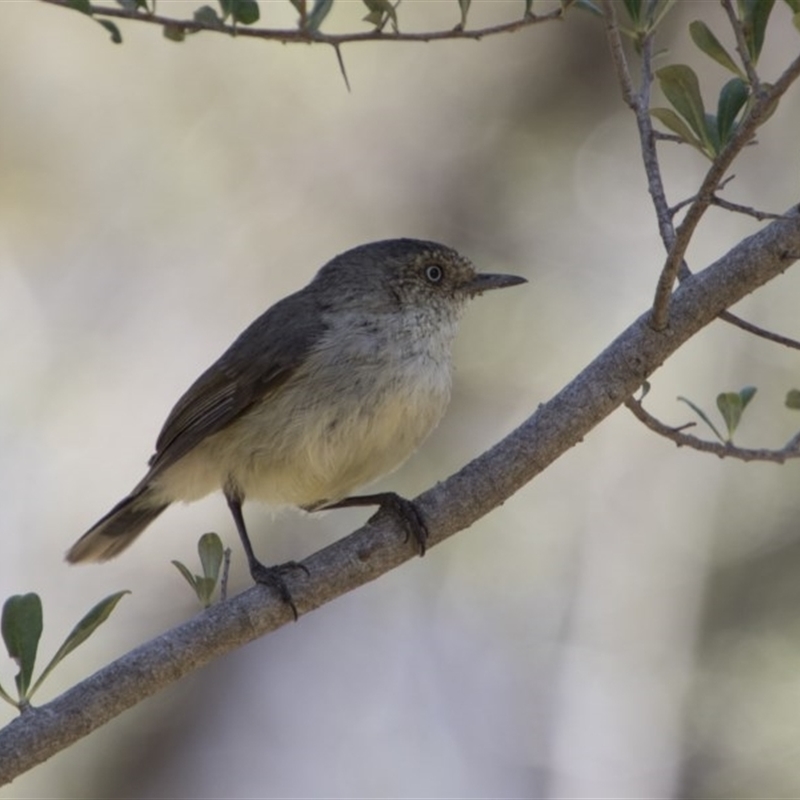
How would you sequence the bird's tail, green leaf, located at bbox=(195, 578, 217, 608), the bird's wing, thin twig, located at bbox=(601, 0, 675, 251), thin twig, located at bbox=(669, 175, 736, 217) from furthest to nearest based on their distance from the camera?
the bird's tail → the bird's wing → green leaf, located at bbox=(195, 578, 217, 608) → thin twig, located at bbox=(601, 0, 675, 251) → thin twig, located at bbox=(669, 175, 736, 217)

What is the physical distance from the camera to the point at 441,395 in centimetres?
465

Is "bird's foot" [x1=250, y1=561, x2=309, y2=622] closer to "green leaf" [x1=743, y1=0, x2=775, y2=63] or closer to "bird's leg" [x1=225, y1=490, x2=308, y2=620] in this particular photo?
"bird's leg" [x1=225, y1=490, x2=308, y2=620]

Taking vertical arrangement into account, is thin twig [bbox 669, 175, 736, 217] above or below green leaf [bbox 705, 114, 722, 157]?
below

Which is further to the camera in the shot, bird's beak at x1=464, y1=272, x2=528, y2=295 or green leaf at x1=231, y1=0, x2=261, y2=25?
bird's beak at x1=464, y1=272, x2=528, y2=295

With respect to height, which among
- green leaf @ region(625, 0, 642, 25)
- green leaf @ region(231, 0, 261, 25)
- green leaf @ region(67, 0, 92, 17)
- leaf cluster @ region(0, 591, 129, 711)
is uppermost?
green leaf @ region(67, 0, 92, 17)

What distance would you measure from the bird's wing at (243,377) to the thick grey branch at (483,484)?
3.72ft

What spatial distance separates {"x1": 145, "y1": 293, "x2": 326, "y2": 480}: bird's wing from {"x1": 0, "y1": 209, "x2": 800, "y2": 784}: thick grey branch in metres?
1.13

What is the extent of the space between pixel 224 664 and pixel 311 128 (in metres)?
2.83

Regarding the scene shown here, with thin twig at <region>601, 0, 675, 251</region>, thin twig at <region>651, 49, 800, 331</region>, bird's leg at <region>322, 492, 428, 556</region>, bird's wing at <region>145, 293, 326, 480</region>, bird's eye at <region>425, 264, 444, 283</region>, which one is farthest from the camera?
bird's eye at <region>425, 264, 444, 283</region>

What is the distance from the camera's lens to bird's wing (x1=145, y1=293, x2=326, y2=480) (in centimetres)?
482

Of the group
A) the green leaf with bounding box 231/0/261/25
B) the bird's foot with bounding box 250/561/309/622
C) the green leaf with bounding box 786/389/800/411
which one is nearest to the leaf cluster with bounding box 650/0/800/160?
the green leaf with bounding box 786/389/800/411

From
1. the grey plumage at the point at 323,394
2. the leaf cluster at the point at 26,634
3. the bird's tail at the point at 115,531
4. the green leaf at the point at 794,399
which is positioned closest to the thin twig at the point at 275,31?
the green leaf at the point at 794,399

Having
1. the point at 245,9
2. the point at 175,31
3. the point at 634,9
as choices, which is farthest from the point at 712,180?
the point at 175,31

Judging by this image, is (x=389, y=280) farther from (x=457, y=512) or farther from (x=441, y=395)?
(x=457, y=512)
